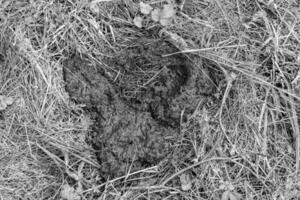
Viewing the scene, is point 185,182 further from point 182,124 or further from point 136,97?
point 136,97

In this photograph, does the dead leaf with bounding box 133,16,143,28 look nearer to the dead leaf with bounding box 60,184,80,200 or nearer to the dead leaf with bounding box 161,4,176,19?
the dead leaf with bounding box 161,4,176,19

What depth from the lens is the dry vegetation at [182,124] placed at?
2314 mm

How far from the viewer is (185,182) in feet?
7.64

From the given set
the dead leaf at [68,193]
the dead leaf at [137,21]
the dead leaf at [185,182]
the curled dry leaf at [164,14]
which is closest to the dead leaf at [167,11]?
the curled dry leaf at [164,14]

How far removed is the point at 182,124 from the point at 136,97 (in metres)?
0.33

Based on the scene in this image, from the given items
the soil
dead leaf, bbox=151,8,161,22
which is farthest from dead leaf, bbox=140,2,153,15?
the soil

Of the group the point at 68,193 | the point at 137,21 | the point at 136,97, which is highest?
the point at 137,21

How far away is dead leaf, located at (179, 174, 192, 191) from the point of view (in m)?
2.32

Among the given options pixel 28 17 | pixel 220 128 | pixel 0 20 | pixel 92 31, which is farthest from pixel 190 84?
pixel 0 20

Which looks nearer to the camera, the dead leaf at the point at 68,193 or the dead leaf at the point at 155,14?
the dead leaf at the point at 68,193

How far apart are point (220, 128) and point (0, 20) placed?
156 centimetres

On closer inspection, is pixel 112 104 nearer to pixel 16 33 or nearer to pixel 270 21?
pixel 16 33

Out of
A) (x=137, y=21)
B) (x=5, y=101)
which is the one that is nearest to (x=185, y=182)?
(x=137, y=21)

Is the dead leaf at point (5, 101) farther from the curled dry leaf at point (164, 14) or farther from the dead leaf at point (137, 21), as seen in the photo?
the curled dry leaf at point (164, 14)
